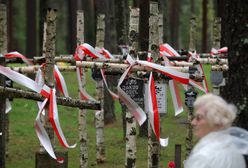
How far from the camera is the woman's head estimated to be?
174 inches

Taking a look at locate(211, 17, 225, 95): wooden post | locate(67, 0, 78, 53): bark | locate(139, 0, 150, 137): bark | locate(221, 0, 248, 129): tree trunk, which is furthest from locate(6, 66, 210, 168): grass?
locate(67, 0, 78, 53): bark

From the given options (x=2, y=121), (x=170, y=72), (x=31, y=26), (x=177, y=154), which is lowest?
(x=177, y=154)

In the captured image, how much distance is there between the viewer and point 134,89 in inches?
337

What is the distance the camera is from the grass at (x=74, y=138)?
1166 centimetres

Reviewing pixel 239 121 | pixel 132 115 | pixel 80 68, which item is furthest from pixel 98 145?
pixel 239 121

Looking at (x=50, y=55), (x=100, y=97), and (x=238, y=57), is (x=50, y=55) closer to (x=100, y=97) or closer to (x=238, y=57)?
(x=238, y=57)

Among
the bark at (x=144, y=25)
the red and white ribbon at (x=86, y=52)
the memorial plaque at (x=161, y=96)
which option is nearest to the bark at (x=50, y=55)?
the memorial plaque at (x=161, y=96)

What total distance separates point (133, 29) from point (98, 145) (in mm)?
3089

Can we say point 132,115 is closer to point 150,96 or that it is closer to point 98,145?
point 150,96

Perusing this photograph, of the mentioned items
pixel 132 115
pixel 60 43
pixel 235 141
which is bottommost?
pixel 60 43

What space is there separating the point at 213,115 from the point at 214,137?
161mm

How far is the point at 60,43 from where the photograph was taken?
59.8 metres

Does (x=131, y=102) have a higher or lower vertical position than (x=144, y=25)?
lower

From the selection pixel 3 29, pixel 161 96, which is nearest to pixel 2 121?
pixel 161 96
